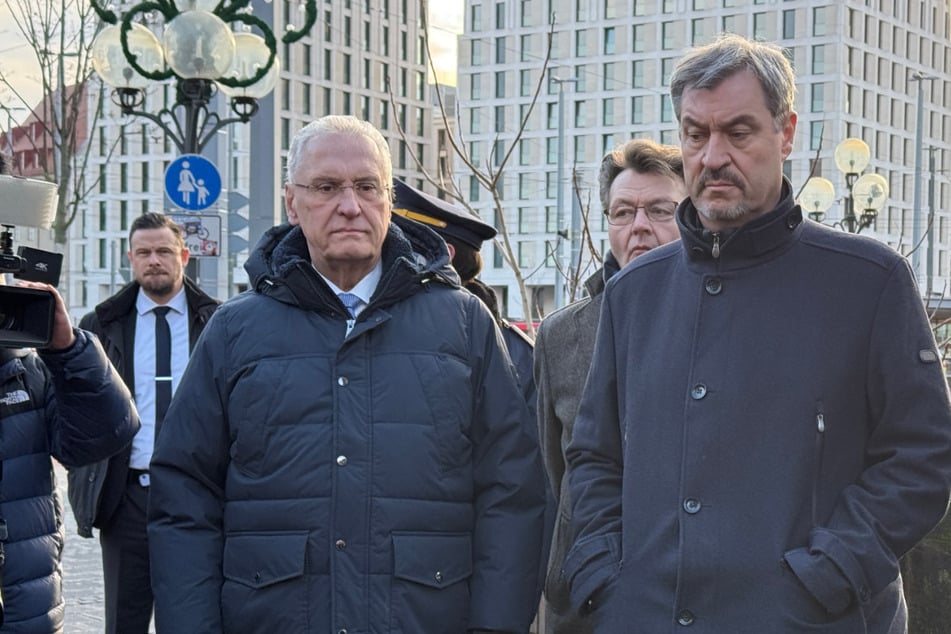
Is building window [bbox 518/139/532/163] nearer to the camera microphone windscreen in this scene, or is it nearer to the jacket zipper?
Result: the camera microphone windscreen

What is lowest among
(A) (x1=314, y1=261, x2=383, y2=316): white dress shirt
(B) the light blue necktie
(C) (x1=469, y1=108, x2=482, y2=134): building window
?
(B) the light blue necktie

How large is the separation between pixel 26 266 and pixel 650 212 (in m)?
1.80

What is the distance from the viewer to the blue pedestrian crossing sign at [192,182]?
1268cm

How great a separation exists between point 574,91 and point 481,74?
703 cm

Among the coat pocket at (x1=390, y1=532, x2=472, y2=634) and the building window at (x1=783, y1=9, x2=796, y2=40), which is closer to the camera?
the coat pocket at (x1=390, y1=532, x2=472, y2=634)

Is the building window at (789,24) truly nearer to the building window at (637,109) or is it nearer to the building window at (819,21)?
the building window at (819,21)

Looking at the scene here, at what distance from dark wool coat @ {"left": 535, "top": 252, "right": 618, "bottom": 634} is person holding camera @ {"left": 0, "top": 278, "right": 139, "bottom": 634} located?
48.3 inches

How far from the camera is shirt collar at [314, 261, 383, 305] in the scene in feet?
12.7

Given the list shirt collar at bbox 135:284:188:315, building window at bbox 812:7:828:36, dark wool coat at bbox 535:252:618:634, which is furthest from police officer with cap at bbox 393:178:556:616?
building window at bbox 812:7:828:36

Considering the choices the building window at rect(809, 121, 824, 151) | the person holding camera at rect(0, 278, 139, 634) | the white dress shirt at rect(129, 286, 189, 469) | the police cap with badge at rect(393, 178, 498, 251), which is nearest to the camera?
the person holding camera at rect(0, 278, 139, 634)

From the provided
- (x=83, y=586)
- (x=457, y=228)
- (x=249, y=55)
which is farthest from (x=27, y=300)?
(x=249, y=55)

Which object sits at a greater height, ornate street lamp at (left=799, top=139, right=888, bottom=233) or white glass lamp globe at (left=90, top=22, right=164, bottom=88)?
white glass lamp globe at (left=90, top=22, right=164, bottom=88)

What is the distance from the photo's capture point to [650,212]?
448cm

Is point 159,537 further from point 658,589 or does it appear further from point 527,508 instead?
point 658,589
